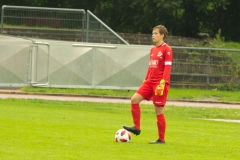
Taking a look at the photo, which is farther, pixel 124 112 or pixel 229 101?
pixel 229 101

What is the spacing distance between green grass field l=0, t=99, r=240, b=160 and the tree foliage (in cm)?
2349

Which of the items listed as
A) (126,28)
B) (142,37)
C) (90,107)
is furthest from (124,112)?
(126,28)

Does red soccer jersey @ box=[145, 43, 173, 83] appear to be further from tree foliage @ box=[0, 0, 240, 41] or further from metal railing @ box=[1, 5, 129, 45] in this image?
tree foliage @ box=[0, 0, 240, 41]

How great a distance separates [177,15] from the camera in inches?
1848

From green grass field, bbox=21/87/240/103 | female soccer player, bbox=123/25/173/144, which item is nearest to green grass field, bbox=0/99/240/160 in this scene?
female soccer player, bbox=123/25/173/144

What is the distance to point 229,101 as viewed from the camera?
27969 millimetres

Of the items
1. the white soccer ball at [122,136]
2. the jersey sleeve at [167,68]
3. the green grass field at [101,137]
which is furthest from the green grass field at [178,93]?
the jersey sleeve at [167,68]

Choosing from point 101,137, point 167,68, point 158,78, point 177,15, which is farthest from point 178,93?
point 177,15

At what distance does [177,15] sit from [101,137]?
35376mm

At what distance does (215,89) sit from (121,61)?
5.09 metres

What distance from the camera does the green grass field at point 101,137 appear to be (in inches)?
387

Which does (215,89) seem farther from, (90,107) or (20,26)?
(90,107)

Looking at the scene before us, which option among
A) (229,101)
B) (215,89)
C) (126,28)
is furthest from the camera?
(126,28)

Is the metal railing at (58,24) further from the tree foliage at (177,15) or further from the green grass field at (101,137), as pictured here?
the tree foliage at (177,15)
